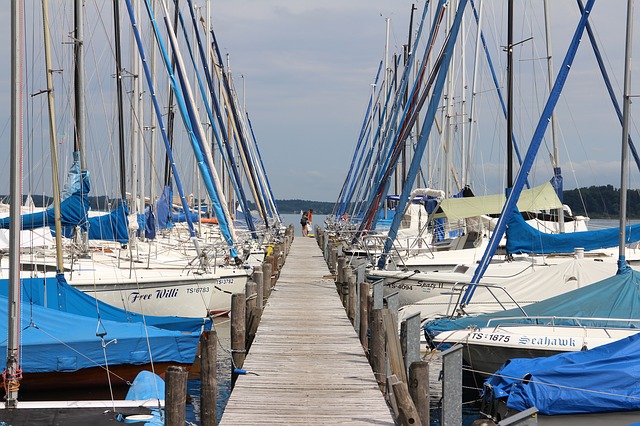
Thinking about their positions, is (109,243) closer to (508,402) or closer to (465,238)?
(465,238)

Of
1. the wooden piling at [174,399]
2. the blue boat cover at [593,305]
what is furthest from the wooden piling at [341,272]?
the wooden piling at [174,399]

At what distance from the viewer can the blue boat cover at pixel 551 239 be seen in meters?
19.8

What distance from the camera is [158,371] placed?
1502cm

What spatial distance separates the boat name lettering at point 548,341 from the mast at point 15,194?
740cm

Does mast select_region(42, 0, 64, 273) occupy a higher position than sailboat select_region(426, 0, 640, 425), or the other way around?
mast select_region(42, 0, 64, 273)

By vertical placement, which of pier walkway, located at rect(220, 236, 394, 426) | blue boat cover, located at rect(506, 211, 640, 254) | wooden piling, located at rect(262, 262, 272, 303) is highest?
blue boat cover, located at rect(506, 211, 640, 254)

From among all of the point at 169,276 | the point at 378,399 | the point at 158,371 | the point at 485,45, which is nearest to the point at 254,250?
the point at 169,276

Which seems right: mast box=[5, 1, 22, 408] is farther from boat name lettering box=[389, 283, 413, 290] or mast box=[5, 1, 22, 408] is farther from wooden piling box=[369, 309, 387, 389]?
boat name lettering box=[389, 283, 413, 290]

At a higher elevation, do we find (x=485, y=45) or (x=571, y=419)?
(x=485, y=45)

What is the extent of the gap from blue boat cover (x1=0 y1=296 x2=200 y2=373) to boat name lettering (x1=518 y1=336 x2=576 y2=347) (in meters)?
5.67

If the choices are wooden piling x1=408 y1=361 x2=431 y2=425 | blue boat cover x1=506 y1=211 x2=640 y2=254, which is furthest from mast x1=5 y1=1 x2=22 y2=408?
blue boat cover x1=506 y1=211 x2=640 y2=254

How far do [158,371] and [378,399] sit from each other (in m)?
5.46

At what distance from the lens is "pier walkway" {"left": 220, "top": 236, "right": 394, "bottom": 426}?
1005cm

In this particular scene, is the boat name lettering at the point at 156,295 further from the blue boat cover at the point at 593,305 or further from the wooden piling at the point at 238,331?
the blue boat cover at the point at 593,305
